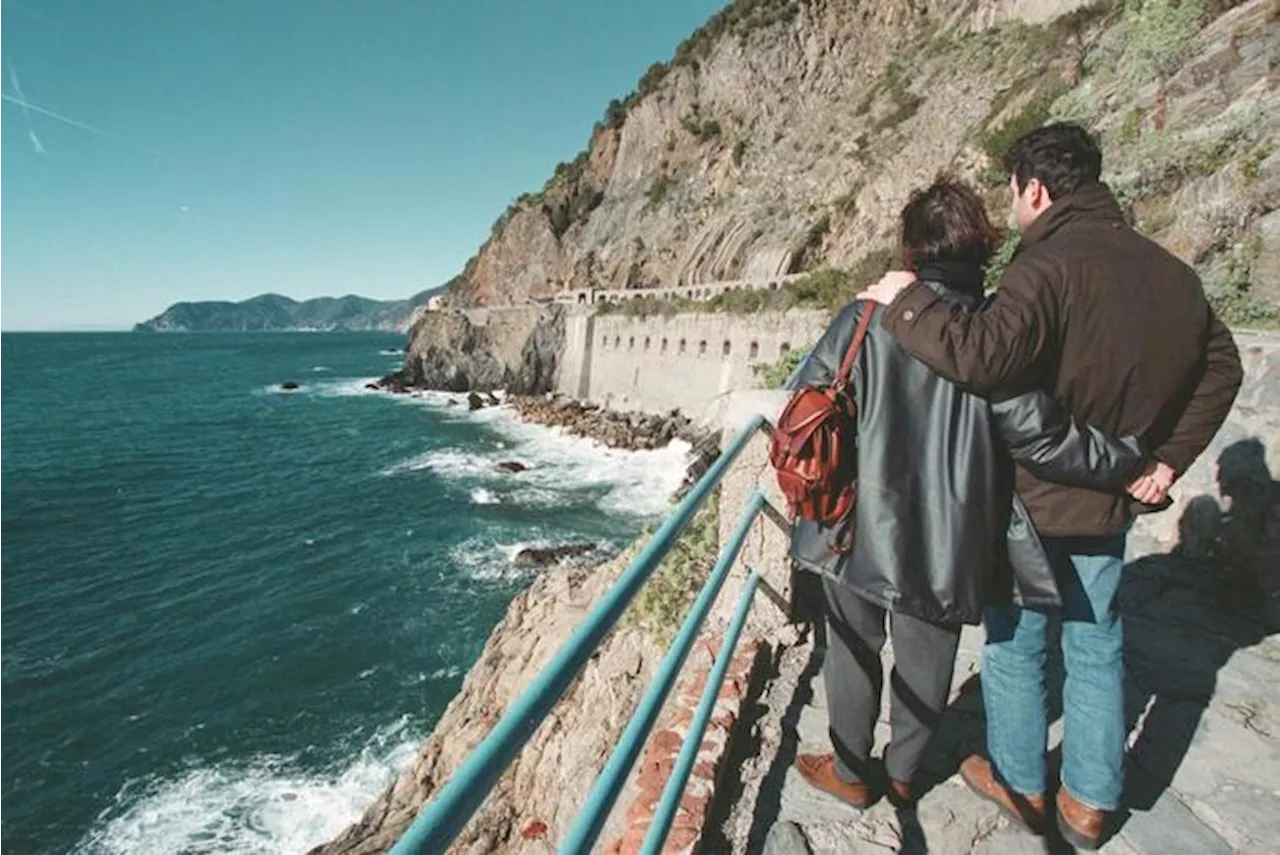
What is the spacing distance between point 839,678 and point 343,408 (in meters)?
52.0

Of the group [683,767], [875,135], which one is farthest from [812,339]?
[683,767]

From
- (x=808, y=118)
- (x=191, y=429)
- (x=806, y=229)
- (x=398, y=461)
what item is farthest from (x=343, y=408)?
(x=808, y=118)

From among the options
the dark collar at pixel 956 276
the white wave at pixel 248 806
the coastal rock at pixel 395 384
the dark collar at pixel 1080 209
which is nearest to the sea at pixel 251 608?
the white wave at pixel 248 806

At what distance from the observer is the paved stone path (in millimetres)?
2572

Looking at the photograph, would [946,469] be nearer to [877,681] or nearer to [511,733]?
[877,681]

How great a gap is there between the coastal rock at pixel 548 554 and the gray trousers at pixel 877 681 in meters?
15.9

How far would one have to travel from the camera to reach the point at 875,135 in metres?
37.7

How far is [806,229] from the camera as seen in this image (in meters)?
36.1

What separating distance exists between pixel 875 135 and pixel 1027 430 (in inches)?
1620

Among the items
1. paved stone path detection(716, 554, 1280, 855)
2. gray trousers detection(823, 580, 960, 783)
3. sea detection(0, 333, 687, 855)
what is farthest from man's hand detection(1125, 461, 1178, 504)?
sea detection(0, 333, 687, 855)

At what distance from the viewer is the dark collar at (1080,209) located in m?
2.25

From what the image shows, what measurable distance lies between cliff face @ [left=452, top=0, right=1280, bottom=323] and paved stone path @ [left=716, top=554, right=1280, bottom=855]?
5724 millimetres

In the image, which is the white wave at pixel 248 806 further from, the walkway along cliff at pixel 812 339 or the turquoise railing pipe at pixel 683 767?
the turquoise railing pipe at pixel 683 767

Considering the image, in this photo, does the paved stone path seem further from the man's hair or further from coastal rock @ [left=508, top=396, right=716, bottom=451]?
coastal rock @ [left=508, top=396, right=716, bottom=451]
